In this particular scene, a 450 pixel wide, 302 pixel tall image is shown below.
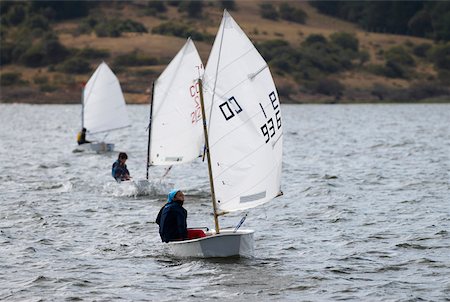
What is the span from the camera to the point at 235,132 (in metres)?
22.2

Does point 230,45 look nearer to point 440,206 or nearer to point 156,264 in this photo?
point 156,264

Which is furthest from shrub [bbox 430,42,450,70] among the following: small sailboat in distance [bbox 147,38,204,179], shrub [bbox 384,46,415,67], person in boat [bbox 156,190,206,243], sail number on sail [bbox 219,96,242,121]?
sail number on sail [bbox 219,96,242,121]

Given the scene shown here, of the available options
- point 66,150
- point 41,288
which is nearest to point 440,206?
point 41,288

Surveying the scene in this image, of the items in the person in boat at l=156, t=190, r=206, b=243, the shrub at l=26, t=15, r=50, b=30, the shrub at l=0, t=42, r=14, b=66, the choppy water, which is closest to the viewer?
the choppy water

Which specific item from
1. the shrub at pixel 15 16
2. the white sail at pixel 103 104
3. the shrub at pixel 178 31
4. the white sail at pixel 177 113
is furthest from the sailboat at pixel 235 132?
the shrub at pixel 15 16

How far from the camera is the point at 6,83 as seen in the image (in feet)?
480

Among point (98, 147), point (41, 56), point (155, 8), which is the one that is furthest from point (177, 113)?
point (155, 8)

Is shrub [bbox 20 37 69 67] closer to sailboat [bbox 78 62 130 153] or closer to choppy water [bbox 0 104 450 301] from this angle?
sailboat [bbox 78 62 130 153]

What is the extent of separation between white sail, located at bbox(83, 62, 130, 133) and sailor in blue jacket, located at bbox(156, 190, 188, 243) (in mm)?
34738

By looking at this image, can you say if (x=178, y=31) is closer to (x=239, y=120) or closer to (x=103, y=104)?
(x=103, y=104)

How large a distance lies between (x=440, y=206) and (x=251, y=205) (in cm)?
1094

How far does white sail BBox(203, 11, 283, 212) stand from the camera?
21891 millimetres

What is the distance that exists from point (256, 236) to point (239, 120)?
5.13 metres

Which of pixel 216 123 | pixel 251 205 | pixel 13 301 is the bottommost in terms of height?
pixel 13 301
